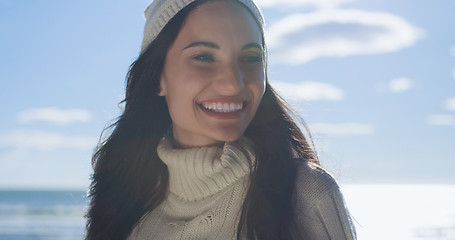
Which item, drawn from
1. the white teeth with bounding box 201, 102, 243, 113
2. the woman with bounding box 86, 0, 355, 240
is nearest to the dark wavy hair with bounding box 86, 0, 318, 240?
the woman with bounding box 86, 0, 355, 240

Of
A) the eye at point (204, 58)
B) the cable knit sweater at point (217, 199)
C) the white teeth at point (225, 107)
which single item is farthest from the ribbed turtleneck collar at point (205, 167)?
the eye at point (204, 58)

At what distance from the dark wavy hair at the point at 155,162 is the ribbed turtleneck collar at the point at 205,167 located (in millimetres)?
64

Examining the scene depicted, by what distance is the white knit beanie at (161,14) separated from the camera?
229 centimetres

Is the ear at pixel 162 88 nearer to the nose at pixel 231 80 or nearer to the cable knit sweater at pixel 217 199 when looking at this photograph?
the cable knit sweater at pixel 217 199

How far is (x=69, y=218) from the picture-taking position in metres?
19.3

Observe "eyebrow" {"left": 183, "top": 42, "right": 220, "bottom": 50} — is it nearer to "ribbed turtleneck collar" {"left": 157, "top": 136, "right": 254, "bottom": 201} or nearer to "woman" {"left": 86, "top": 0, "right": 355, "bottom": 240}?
"woman" {"left": 86, "top": 0, "right": 355, "bottom": 240}

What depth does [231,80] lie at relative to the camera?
2107mm

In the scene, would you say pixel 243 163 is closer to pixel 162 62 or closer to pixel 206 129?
pixel 206 129

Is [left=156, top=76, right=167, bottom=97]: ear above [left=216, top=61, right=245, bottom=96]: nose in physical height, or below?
above

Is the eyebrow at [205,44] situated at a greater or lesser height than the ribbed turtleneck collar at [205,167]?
greater

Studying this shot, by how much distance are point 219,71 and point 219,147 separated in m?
0.39

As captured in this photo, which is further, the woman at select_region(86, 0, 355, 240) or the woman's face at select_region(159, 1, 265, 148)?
the woman's face at select_region(159, 1, 265, 148)

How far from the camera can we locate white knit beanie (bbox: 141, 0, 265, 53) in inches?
90.2

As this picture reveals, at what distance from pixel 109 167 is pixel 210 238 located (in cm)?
90
